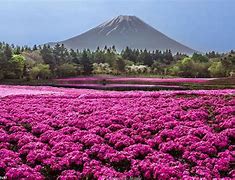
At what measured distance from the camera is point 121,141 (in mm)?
11039

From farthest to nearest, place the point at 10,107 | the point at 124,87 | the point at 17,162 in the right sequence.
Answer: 1. the point at 124,87
2. the point at 10,107
3. the point at 17,162

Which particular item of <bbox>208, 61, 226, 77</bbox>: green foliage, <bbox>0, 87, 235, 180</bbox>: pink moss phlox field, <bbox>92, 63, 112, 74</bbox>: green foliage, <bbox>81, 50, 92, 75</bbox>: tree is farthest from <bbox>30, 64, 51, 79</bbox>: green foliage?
<bbox>0, 87, 235, 180</bbox>: pink moss phlox field

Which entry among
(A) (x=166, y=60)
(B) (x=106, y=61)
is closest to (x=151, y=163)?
(B) (x=106, y=61)

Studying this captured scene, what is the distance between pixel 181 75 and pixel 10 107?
53266 mm

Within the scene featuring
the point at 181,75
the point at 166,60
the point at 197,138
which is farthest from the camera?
the point at 166,60

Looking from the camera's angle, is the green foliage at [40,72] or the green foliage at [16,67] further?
the green foliage at [40,72]

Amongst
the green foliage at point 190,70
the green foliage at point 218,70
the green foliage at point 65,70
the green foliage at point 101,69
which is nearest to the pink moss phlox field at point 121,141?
the green foliage at point 65,70

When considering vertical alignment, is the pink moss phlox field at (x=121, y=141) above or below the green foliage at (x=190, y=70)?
below

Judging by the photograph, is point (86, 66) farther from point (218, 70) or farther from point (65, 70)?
point (218, 70)

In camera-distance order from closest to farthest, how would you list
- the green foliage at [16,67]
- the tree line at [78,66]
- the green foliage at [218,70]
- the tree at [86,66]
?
the green foliage at [16,67]
the tree line at [78,66]
the green foliage at [218,70]
the tree at [86,66]

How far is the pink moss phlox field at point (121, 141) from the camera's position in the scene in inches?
355

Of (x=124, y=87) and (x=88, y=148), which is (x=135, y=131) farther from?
(x=124, y=87)

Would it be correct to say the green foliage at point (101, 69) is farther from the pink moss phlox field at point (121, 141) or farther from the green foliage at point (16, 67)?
the pink moss phlox field at point (121, 141)

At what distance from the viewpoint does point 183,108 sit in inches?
610
